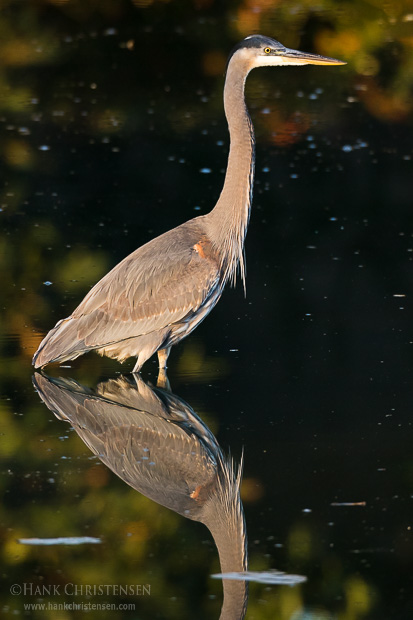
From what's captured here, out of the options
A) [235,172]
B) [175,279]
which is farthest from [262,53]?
[175,279]

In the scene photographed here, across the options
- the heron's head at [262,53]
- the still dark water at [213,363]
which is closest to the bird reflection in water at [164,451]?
the still dark water at [213,363]

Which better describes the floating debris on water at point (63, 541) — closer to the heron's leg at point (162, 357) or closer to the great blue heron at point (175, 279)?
the great blue heron at point (175, 279)

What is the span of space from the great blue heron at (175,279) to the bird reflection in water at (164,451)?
292mm

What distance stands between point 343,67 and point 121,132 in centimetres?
382

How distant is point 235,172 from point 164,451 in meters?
2.10

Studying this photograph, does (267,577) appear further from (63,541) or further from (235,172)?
(235,172)

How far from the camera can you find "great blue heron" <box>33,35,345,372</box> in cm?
693

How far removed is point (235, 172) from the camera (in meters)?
7.14

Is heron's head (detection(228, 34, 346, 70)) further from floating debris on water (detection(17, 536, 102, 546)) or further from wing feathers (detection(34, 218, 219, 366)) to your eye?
floating debris on water (detection(17, 536, 102, 546))

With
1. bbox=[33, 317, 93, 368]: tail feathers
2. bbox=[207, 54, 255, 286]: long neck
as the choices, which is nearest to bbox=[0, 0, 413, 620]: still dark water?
bbox=[33, 317, 93, 368]: tail feathers

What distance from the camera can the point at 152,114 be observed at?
12.7 m

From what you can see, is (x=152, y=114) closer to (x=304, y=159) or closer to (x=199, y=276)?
(x=304, y=159)

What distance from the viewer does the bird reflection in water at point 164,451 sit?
16.0 feet

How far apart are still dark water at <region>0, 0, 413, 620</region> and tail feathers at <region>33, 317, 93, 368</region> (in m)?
0.12
